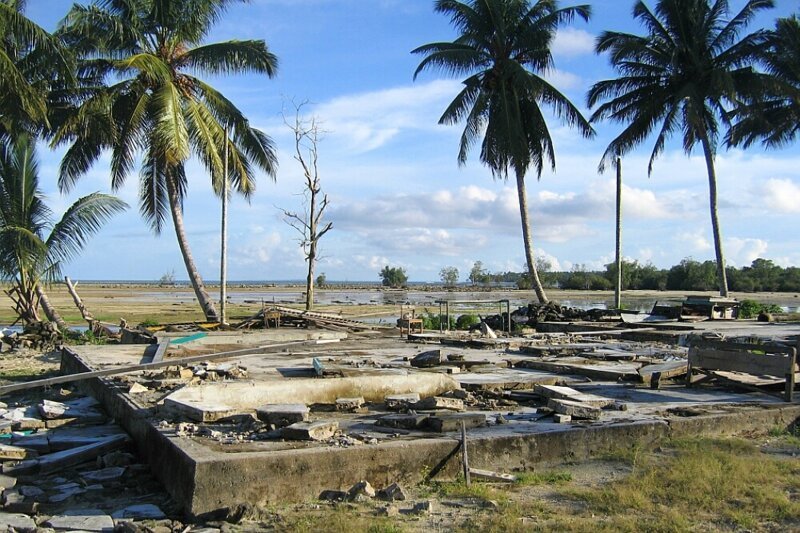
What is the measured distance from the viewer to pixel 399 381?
9086mm

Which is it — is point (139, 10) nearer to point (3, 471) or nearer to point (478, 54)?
point (478, 54)

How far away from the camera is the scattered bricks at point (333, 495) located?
17.4 ft

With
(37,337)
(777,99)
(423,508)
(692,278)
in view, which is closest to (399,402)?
(423,508)

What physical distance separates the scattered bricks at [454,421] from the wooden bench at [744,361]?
152 inches

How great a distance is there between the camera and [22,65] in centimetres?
1886

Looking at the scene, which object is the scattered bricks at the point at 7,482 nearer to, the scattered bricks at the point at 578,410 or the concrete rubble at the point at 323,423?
the concrete rubble at the point at 323,423

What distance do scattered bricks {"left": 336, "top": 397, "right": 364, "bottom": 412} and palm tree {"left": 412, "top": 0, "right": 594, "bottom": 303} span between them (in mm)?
16709

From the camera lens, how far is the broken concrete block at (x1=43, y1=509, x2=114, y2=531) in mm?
4805

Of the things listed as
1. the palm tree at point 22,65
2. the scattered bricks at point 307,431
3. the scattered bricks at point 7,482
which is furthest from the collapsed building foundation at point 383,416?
the palm tree at point 22,65

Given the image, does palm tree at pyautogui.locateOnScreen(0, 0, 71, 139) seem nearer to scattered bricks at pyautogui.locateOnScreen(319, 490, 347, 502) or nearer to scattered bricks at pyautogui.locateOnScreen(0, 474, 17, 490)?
scattered bricks at pyautogui.locateOnScreen(0, 474, 17, 490)

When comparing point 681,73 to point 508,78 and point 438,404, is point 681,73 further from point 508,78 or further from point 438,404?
point 438,404

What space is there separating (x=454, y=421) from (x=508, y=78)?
19.7 metres

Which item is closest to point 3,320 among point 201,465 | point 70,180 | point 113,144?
point 70,180

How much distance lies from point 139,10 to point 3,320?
47.5 feet
